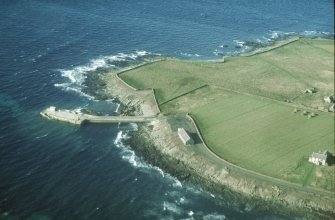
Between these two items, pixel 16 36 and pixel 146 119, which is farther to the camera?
pixel 16 36

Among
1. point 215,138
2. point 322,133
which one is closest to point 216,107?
point 215,138

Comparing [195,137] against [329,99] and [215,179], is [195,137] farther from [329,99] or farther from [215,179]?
[329,99]

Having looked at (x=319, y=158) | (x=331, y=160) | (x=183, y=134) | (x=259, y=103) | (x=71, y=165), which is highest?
(x=259, y=103)

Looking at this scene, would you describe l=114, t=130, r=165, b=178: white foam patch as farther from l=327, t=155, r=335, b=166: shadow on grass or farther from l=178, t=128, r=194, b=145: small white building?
l=327, t=155, r=335, b=166: shadow on grass

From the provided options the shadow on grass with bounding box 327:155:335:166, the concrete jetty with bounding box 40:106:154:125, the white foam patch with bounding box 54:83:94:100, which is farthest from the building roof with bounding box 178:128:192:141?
the white foam patch with bounding box 54:83:94:100

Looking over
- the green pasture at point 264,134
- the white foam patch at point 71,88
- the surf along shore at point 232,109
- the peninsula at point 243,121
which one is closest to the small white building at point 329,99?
the peninsula at point 243,121

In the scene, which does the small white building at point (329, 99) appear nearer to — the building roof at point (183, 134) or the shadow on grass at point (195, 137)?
the shadow on grass at point (195, 137)

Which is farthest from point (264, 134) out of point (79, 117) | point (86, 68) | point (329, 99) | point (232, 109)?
point (86, 68)

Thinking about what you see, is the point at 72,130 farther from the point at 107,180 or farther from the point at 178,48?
the point at 178,48
